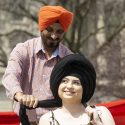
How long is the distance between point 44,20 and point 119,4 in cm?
1000

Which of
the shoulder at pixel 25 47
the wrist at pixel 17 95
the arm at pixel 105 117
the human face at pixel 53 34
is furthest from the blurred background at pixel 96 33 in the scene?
the wrist at pixel 17 95

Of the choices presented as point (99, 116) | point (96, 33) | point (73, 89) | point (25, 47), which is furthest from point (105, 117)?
point (96, 33)

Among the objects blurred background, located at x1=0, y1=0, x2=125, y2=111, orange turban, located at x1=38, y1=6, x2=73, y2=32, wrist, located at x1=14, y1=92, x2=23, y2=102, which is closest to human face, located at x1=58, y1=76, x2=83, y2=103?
wrist, located at x1=14, y1=92, x2=23, y2=102

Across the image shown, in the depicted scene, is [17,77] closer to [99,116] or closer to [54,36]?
Answer: [54,36]

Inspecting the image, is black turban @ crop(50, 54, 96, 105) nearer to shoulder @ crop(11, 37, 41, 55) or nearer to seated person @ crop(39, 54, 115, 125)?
seated person @ crop(39, 54, 115, 125)

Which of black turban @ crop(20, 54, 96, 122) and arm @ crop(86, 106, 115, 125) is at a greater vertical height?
black turban @ crop(20, 54, 96, 122)

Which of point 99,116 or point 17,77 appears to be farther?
point 17,77

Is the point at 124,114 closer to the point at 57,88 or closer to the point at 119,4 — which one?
the point at 57,88

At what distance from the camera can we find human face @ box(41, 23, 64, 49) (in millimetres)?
3148

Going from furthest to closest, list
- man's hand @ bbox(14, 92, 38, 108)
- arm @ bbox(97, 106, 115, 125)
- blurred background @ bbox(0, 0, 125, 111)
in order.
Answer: blurred background @ bbox(0, 0, 125, 111)
arm @ bbox(97, 106, 115, 125)
man's hand @ bbox(14, 92, 38, 108)

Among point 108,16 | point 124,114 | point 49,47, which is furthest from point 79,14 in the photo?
point 49,47

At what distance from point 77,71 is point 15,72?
0.41m

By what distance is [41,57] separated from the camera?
3312 mm

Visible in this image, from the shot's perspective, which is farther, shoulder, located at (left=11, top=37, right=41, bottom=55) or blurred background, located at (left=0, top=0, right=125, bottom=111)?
blurred background, located at (left=0, top=0, right=125, bottom=111)
